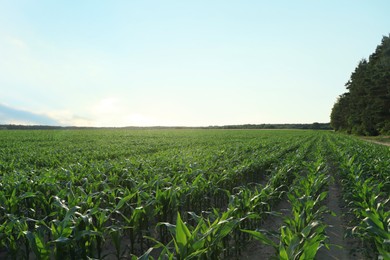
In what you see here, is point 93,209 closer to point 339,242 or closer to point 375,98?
point 339,242

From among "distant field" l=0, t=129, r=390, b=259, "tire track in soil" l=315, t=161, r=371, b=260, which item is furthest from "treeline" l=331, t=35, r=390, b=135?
"tire track in soil" l=315, t=161, r=371, b=260

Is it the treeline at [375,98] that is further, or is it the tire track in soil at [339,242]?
the treeline at [375,98]

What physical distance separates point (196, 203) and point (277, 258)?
137 inches

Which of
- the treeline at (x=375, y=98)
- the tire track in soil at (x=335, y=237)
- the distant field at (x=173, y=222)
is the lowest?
the tire track in soil at (x=335, y=237)

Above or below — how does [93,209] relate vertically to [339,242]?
above

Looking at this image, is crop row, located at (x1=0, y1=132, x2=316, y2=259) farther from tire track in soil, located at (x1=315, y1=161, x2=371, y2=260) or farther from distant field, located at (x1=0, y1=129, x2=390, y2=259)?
tire track in soil, located at (x1=315, y1=161, x2=371, y2=260)

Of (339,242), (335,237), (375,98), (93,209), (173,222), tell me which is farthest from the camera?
(375,98)

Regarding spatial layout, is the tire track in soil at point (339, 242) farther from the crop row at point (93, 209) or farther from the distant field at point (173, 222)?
the crop row at point (93, 209)

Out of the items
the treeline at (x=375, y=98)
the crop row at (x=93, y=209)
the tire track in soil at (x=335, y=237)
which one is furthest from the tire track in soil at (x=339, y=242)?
the treeline at (x=375, y=98)

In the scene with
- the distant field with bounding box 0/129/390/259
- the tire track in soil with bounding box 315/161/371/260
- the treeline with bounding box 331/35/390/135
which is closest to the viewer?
the distant field with bounding box 0/129/390/259

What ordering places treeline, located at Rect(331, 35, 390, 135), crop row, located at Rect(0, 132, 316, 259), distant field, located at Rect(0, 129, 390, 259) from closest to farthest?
1. distant field, located at Rect(0, 129, 390, 259)
2. crop row, located at Rect(0, 132, 316, 259)
3. treeline, located at Rect(331, 35, 390, 135)

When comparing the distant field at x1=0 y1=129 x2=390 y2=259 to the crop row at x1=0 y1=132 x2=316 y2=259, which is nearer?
the distant field at x1=0 y1=129 x2=390 y2=259

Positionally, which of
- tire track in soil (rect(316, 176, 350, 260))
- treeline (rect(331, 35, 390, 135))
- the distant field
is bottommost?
tire track in soil (rect(316, 176, 350, 260))

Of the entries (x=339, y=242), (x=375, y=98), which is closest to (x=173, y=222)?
(x=339, y=242)
